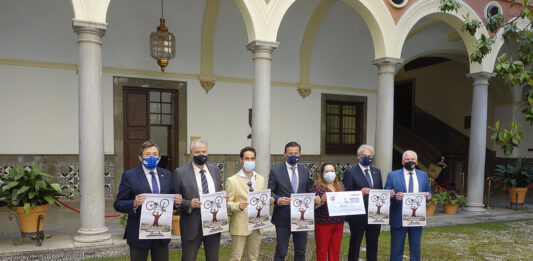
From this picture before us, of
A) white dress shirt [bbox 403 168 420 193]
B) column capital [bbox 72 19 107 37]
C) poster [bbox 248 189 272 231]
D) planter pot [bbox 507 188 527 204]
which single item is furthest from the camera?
planter pot [bbox 507 188 527 204]

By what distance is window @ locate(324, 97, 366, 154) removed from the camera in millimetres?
12109

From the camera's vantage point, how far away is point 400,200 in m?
4.58

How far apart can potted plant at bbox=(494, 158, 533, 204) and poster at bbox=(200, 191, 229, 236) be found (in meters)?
9.66

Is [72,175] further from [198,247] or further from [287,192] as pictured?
[287,192]

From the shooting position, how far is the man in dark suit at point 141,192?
11.2 feet

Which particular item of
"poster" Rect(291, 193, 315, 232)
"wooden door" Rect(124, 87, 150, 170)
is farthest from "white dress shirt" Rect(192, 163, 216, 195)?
"wooden door" Rect(124, 87, 150, 170)

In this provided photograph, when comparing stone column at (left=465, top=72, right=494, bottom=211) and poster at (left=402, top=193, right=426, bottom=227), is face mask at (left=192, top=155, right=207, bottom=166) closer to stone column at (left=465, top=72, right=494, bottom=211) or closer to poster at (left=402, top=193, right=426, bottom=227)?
poster at (left=402, top=193, right=426, bottom=227)

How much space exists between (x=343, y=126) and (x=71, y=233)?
8793mm

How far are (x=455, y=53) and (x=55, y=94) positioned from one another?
12937mm

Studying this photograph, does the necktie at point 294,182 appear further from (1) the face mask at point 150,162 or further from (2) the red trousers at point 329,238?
(1) the face mask at point 150,162

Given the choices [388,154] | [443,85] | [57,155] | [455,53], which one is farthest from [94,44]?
[443,85]

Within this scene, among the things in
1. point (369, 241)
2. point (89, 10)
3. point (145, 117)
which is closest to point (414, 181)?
point (369, 241)

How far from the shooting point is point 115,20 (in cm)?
929

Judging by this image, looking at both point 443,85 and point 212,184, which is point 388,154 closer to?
point 212,184
